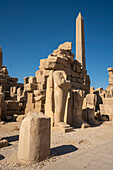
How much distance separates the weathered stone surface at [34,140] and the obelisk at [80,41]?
21.7m

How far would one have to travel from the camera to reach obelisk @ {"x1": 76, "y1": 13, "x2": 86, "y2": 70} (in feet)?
78.0

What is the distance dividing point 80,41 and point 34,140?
76.4ft

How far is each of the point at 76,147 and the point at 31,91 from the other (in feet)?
17.7

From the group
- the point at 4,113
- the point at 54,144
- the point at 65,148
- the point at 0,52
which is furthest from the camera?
the point at 0,52

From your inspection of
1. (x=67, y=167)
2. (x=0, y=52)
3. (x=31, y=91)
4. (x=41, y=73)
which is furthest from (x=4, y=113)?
(x=0, y=52)

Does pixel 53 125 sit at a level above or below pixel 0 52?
below

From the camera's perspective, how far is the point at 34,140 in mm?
2479

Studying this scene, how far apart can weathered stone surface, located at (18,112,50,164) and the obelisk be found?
2170 centimetres

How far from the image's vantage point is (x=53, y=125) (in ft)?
17.9

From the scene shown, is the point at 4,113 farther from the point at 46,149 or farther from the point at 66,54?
the point at 46,149

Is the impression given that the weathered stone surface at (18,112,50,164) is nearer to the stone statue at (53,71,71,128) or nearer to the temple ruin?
the temple ruin

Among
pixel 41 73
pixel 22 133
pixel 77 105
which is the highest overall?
pixel 41 73

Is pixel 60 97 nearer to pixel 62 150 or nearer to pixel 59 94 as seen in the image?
pixel 59 94

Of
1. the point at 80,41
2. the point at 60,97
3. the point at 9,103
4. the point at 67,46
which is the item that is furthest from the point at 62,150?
the point at 80,41
